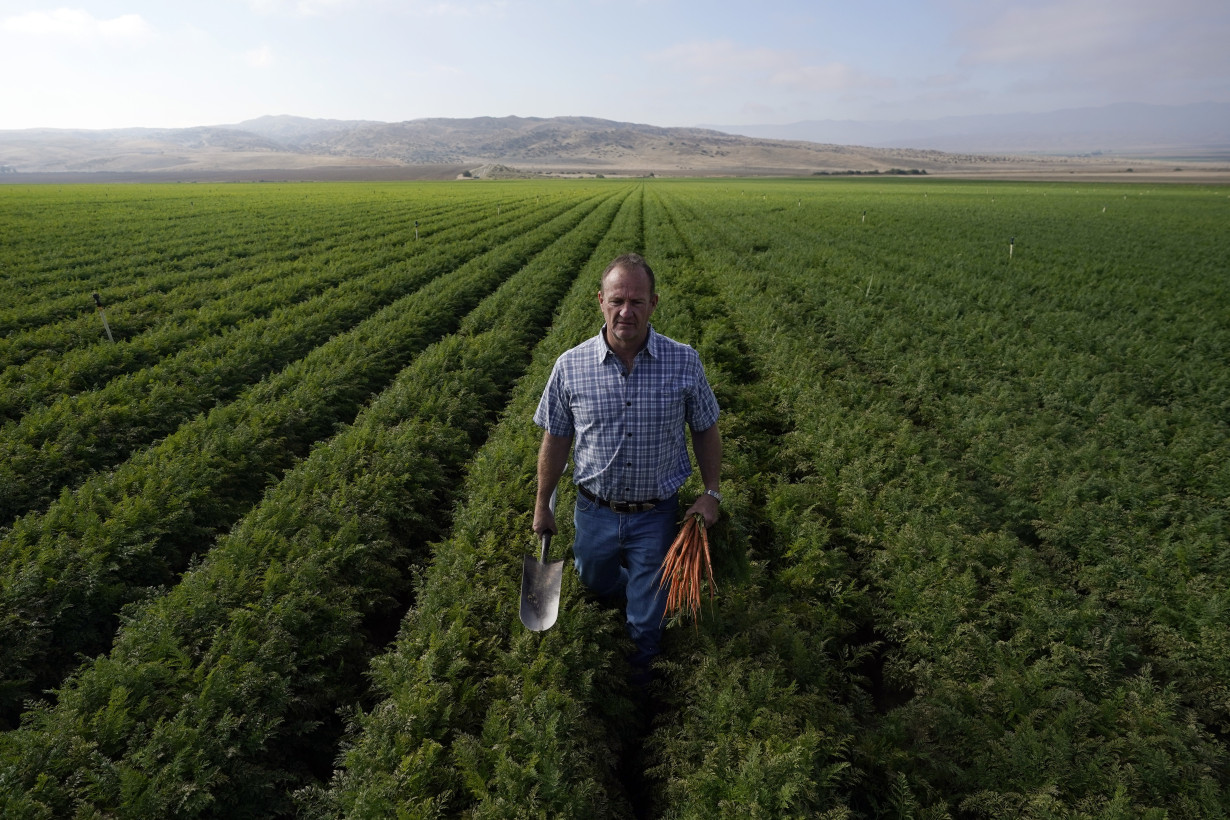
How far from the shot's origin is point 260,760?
3443 mm

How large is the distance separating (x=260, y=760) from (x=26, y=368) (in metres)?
8.86

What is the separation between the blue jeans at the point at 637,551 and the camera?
3664 millimetres

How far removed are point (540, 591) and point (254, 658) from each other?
1.90 m

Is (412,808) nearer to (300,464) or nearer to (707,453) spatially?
(707,453)

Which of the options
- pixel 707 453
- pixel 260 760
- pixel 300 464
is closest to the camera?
pixel 260 760

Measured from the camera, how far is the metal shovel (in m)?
3.74

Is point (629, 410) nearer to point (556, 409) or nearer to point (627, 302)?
point (556, 409)

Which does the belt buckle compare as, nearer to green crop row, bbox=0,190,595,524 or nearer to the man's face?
the man's face

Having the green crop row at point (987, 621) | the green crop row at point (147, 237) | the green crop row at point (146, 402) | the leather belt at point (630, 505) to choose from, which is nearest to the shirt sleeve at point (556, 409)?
the leather belt at point (630, 505)

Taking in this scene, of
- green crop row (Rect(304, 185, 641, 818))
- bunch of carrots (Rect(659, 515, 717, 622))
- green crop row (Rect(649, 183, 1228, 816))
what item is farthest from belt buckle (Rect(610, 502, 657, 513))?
green crop row (Rect(649, 183, 1228, 816))

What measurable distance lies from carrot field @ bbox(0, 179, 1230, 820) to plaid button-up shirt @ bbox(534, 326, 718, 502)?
2.37 feet

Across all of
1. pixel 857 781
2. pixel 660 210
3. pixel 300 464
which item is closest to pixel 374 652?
pixel 300 464

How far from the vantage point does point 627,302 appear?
3170 mm

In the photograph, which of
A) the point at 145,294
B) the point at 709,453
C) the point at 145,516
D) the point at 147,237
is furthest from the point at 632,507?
the point at 147,237
